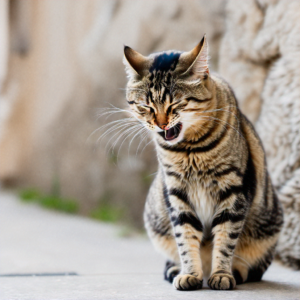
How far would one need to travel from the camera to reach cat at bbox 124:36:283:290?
1792 mm

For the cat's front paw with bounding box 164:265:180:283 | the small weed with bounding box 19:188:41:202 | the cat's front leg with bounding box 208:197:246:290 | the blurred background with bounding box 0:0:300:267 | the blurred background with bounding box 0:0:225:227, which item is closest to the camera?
the cat's front leg with bounding box 208:197:246:290

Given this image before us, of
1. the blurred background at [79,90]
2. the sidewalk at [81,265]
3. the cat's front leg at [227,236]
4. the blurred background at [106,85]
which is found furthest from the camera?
the blurred background at [79,90]

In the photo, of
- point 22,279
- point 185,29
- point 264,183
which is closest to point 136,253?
point 22,279

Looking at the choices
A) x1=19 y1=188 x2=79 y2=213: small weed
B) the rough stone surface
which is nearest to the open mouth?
the rough stone surface

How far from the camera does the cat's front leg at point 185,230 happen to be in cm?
184

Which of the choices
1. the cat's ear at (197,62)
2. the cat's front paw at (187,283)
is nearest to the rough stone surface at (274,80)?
the cat's front paw at (187,283)

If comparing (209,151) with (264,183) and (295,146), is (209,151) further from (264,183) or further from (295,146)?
(295,146)

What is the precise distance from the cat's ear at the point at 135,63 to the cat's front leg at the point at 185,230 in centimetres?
50

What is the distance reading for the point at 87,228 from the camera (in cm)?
404

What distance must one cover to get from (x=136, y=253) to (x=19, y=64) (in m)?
3.52

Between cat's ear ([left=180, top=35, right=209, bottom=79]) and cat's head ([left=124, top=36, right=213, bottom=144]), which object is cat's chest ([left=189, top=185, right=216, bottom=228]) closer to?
cat's head ([left=124, top=36, right=213, bottom=144])

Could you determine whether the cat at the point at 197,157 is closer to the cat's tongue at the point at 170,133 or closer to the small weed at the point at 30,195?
the cat's tongue at the point at 170,133

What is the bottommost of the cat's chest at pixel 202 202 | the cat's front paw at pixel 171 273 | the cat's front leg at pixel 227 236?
the cat's front paw at pixel 171 273

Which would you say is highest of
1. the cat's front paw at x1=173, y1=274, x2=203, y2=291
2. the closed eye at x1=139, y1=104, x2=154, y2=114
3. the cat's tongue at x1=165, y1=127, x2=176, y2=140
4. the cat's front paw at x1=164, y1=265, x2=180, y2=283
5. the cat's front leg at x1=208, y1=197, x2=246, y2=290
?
the closed eye at x1=139, y1=104, x2=154, y2=114
